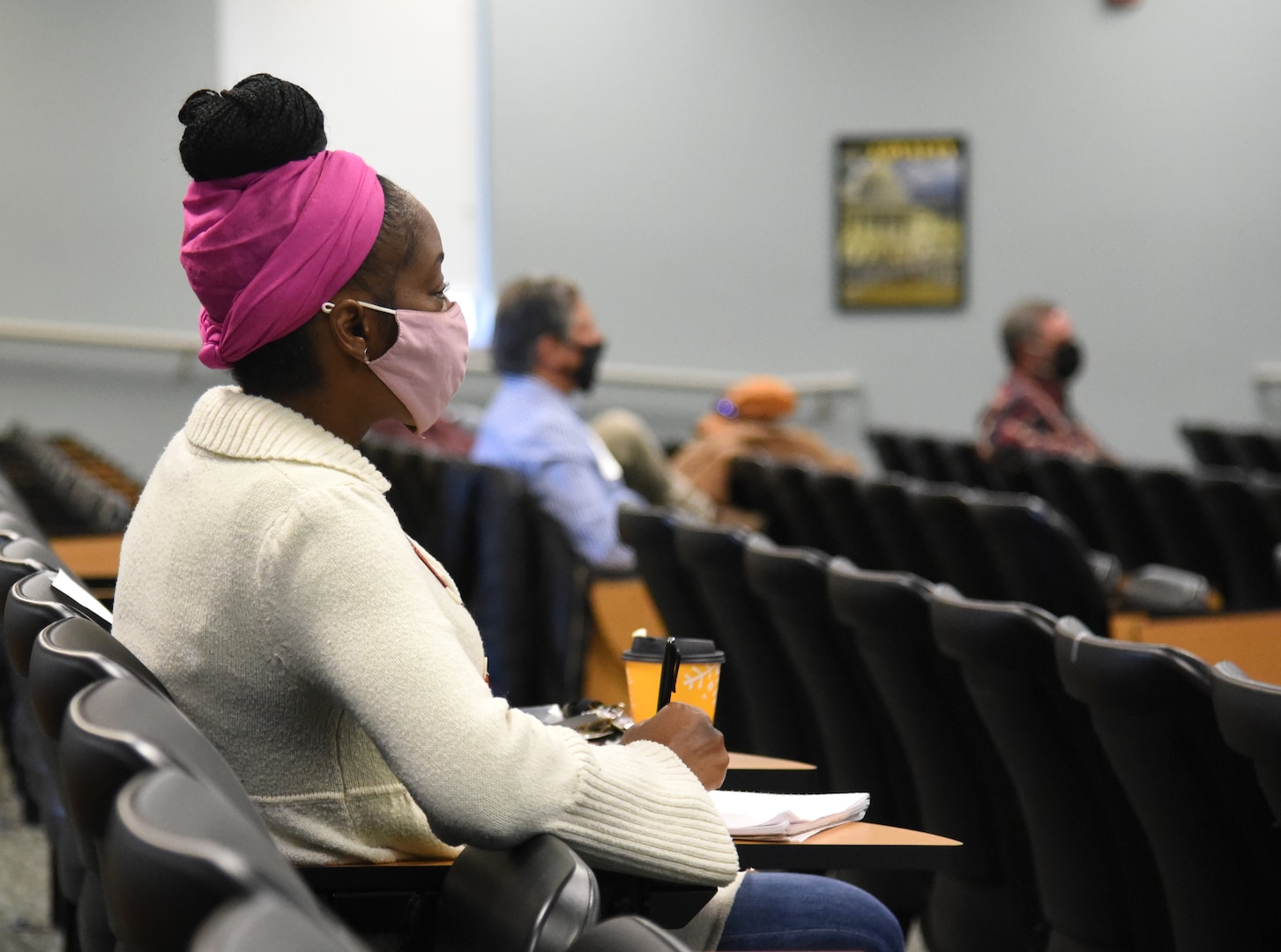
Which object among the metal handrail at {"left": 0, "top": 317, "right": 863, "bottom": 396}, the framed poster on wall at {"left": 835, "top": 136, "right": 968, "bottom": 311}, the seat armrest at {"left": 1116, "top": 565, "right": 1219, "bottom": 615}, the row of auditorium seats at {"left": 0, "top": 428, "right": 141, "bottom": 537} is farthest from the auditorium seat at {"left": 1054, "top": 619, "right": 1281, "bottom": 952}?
the framed poster on wall at {"left": 835, "top": 136, "right": 968, "bottom": 311}

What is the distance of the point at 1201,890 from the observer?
1.65 metres

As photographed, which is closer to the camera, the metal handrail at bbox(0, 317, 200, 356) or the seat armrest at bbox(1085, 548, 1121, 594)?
the seat armrest at bbox(1085, 548, 1121, 594)

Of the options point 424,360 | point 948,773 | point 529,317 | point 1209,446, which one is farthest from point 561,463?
point 1209,446

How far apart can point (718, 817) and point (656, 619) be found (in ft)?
9.43

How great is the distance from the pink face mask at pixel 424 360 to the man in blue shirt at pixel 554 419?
285cm

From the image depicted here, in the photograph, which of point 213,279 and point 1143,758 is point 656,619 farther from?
point 213,279

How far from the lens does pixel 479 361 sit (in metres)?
8.97

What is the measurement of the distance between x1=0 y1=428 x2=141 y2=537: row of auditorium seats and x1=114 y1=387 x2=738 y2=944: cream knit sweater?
181 centimetres

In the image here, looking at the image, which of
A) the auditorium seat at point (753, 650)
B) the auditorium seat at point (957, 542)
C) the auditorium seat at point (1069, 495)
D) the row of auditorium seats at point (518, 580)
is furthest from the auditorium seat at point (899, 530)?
the auditorium seat at point (753, 650)

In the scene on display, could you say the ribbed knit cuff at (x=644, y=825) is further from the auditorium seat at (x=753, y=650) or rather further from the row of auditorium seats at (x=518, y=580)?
the row of auditorium seats at (x=518, y=580)

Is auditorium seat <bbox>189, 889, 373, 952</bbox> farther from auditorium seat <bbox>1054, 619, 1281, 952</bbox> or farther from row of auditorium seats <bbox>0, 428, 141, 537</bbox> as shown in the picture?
row of auditorium seats <bbox>0, 428, 141, 537</bbox>

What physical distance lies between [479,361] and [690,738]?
7532mm

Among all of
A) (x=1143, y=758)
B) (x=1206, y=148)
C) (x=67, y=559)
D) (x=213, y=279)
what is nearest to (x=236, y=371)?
(x=213, y=279)

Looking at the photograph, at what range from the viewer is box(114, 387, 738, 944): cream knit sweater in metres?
1.31
